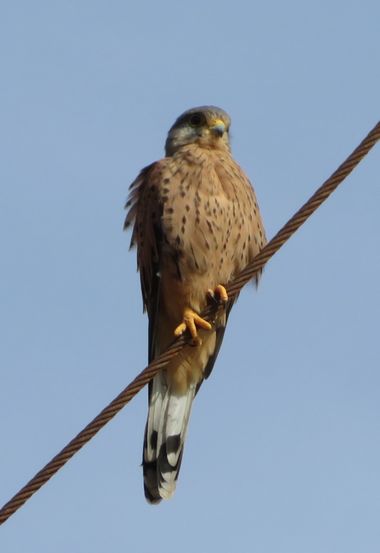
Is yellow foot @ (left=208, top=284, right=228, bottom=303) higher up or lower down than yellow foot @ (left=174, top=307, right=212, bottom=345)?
higher up

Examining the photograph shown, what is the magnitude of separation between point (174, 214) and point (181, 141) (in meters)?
0.81

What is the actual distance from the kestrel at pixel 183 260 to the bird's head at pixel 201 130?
0.17 m

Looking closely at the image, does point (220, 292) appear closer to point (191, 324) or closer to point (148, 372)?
point (191, 324)

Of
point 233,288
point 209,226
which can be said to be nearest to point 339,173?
point 233,288

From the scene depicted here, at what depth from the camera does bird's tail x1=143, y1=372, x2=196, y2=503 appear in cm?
624

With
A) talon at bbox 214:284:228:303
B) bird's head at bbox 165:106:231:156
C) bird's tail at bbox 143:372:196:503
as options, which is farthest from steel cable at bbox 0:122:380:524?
bird's head at bbox 165:106:231:156

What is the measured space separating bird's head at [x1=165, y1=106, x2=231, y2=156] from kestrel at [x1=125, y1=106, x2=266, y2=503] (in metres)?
0.17

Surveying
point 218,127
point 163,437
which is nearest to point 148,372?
point 163,437

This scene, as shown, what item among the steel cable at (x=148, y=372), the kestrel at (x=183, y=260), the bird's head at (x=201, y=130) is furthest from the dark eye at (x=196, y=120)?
the steel cable at (x=148, y=372)

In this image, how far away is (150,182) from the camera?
21.3 ft

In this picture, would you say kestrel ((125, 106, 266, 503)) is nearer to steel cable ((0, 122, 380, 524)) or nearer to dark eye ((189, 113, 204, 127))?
dark eye ((189, 113, 204, 127))

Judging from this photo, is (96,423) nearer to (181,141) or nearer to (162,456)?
(162,456)

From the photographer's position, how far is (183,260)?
20.6ft

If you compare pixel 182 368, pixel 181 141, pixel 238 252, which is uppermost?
pixel 181 141
